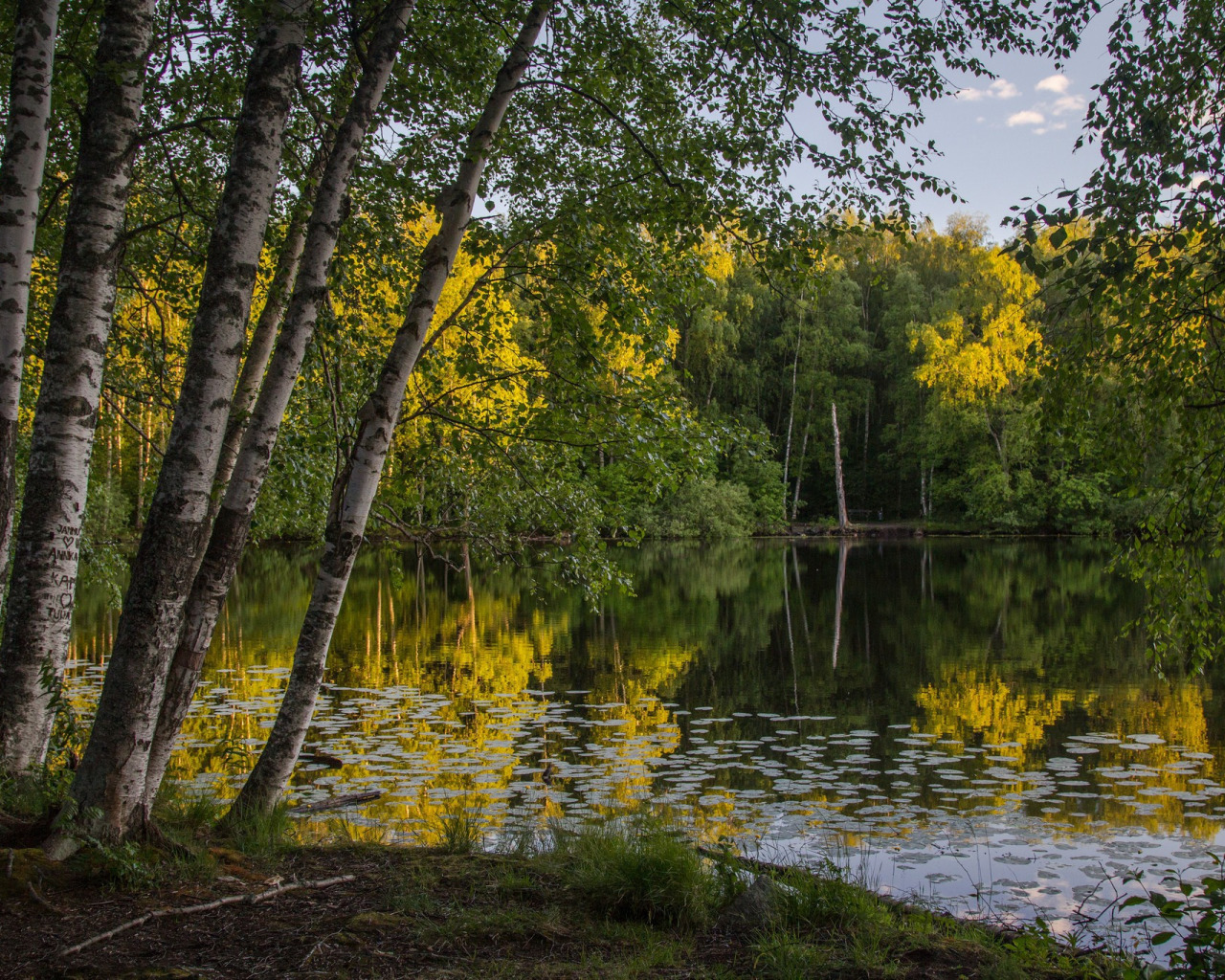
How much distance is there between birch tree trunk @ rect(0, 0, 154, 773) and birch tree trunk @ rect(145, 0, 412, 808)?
1.78ft

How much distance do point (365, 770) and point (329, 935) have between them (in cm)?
468

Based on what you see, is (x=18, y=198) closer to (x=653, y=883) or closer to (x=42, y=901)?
(x=42, y=901)

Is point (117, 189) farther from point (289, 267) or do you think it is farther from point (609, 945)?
point (609, 945)

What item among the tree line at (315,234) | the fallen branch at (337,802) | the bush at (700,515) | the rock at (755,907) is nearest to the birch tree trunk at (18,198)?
the tree line at (315,234)

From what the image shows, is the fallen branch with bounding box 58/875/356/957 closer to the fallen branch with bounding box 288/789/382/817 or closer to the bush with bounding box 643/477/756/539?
the fallen branch with bounding box 288/789/382/817

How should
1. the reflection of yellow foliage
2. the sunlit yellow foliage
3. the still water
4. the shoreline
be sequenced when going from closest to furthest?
the shoreline, the still water, the reflection of yellow foliage, the sunlit yellow foliage

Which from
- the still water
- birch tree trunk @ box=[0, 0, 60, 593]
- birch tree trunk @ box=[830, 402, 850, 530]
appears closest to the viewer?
birch tree trunk @ box=[0, 0, 60, 593]

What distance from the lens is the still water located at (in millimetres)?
6504

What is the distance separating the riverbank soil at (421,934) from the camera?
11.2ft

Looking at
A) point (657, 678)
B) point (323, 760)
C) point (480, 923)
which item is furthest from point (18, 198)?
point (657, 678)

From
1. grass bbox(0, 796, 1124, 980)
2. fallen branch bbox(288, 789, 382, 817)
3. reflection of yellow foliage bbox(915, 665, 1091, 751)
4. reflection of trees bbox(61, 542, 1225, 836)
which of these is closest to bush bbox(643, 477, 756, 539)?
reflection of trees bbox(61, 542, 1225, 836)

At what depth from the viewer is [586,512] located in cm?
795

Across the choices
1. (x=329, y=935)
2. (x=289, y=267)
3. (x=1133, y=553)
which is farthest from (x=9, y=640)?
(x=1133, y=553)

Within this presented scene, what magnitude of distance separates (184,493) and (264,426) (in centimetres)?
83
